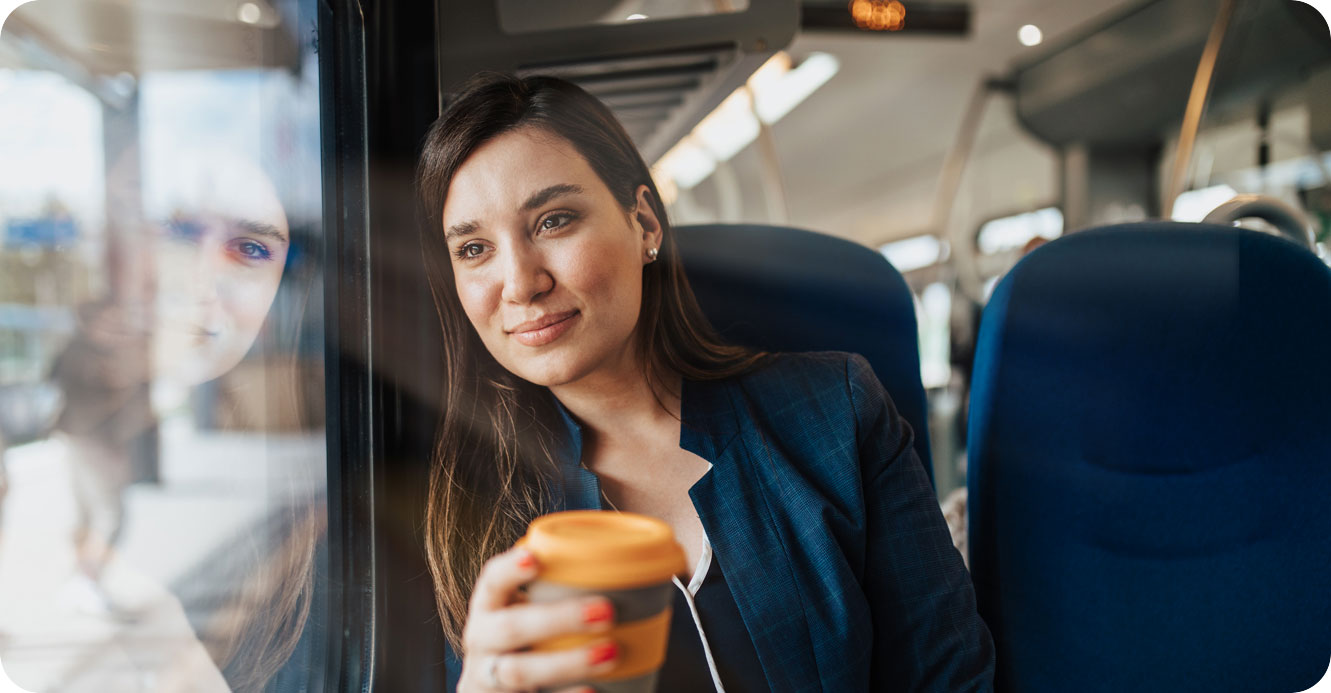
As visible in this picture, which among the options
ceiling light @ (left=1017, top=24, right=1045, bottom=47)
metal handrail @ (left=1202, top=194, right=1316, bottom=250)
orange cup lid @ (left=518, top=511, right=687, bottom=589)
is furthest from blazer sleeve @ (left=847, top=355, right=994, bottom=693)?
ceiling light @ (left=1017, top=24, right=1045, bottom=47)


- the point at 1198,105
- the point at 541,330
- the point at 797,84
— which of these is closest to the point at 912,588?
the point at 541,330

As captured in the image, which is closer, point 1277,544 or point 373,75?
point 373,75

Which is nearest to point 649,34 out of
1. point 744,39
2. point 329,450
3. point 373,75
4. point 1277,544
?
point 744,39

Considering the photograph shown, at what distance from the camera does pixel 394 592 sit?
748mm

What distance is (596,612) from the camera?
0.34 m

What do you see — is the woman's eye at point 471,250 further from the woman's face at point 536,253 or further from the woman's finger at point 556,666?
the woman's finger at point 556,666

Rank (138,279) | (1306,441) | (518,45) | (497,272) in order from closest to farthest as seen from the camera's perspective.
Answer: (138,279), (497,272), (518,45), (1306,441)

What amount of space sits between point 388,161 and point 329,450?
28 cm

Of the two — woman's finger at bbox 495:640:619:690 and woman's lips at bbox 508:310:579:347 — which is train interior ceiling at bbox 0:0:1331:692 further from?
woman's finger at bbox 495:640:619:690

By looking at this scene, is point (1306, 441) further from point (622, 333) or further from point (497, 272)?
point (497, 272)

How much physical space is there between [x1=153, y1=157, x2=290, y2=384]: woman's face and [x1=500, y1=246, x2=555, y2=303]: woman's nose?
0.19 meters

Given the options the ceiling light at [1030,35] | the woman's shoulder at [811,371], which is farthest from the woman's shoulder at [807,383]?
the ceiling light at [1030,35]

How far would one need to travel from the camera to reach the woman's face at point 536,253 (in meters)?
0.65

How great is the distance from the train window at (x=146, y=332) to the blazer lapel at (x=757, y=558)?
39cm
